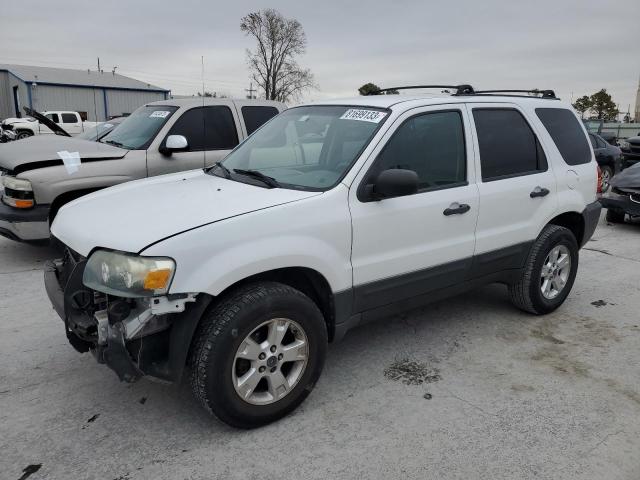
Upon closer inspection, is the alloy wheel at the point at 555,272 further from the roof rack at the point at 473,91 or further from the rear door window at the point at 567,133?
the roof rack at the point at 473,91

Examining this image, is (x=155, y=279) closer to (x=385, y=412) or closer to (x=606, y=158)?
(x=385, y=412)

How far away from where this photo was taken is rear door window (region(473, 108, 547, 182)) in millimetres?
3936

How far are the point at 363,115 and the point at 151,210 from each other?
5.04 feet

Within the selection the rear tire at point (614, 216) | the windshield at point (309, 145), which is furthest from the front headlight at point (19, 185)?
the rear tire at point (614, 216)

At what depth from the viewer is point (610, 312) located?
15.9 feet

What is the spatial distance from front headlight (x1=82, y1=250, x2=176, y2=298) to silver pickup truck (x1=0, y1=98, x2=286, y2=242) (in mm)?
3271

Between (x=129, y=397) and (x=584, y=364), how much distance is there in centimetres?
310

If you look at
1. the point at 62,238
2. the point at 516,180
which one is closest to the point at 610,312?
the point at 516,180

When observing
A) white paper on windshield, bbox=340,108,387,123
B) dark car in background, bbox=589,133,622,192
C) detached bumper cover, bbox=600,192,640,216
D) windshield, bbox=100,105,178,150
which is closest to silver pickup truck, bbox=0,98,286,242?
windshield, bbox=100,105,178,150

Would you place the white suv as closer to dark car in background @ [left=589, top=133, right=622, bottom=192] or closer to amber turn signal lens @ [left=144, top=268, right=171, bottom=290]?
amber turn signal lens @ [left=144, top=268, right=171, bottom=290]

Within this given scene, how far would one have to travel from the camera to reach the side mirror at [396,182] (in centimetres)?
306

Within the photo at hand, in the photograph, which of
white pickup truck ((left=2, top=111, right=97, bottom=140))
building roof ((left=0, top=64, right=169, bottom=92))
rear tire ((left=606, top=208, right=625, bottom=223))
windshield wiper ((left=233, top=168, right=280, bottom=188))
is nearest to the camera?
windshield wiper ((left=233, top=168, right=280, bottom=188))

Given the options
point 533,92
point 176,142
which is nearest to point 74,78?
point 176,142

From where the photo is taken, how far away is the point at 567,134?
4.65 m
